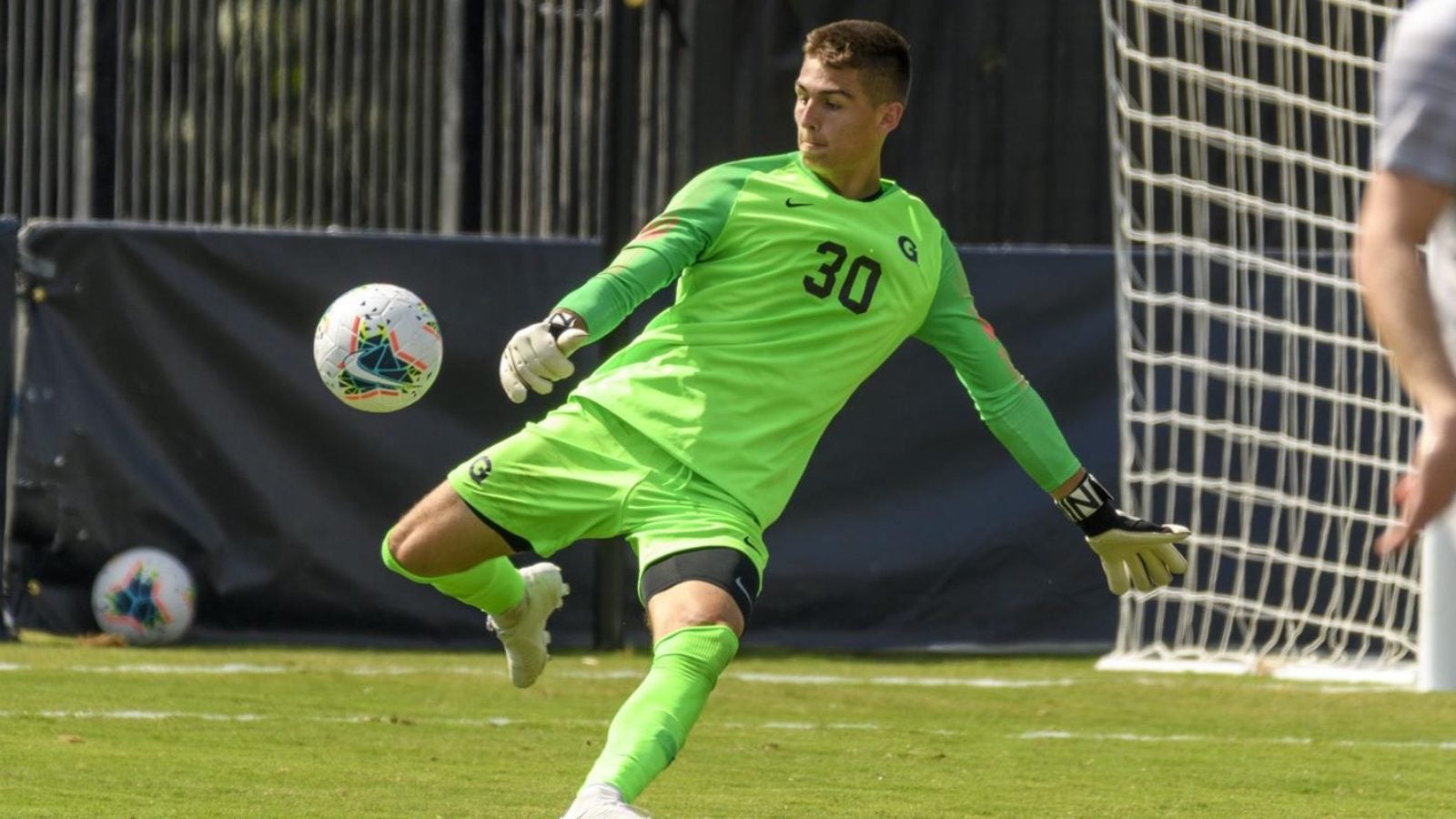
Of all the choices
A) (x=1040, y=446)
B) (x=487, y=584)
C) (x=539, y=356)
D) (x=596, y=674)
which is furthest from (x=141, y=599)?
(x=539, y=356)

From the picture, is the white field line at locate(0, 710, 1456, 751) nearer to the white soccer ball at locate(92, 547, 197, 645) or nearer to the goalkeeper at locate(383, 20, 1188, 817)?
the goalkeeper at locate(383, 20, 1188, 817)

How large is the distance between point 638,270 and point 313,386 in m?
5.67

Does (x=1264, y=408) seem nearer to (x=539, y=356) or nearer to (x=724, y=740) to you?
(x=724, y=740)

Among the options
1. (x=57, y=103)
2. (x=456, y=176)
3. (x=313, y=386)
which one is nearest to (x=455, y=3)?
(x=456, y=176)

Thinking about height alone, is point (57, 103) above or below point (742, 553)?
above

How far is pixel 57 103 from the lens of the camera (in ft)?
47.8

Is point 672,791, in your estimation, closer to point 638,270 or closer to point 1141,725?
point 638,270

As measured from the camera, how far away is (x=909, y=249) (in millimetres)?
5977

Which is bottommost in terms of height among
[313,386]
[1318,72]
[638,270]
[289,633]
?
[289,633]

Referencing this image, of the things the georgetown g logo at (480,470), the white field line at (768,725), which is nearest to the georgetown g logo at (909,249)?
the georgetown g logo at (480,470)

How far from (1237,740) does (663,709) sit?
3732 millimetres

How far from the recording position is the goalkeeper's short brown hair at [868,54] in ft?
19.3

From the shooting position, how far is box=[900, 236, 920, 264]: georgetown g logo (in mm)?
5961

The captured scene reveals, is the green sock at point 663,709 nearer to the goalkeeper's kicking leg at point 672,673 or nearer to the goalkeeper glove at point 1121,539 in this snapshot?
the goalkeeper's kicking leg at point 672,673
